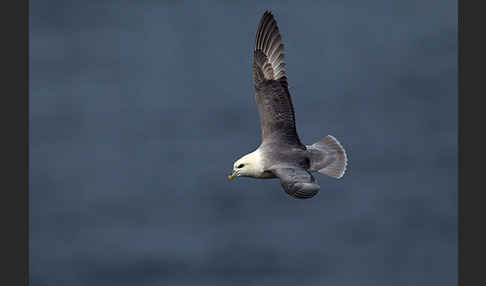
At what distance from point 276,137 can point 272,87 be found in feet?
2.64

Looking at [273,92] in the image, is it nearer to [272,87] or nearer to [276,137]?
[272,87]

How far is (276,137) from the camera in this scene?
1401 centimetres

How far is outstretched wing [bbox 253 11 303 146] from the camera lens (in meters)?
14.1

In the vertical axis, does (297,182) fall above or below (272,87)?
below

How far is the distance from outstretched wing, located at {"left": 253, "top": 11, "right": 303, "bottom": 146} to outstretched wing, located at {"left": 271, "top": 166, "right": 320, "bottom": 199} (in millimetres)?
977

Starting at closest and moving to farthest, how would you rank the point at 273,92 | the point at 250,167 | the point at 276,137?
the point at 250,167
the point at 276,137
the point at 273,92

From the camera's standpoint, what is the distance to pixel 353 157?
3528cm

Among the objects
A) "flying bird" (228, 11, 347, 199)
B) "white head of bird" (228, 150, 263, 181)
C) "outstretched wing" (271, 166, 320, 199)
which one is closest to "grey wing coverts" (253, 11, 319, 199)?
"flying bird" (228, 11, 347, 199)

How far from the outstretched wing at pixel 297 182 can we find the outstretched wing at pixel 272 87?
38.5 inches

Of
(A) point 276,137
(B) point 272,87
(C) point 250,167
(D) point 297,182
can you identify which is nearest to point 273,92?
(B) point 272,87

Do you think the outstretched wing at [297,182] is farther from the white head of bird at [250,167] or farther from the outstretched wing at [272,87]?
the outstretched wing at [272,87]

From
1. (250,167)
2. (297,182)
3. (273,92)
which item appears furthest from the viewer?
(273,92)

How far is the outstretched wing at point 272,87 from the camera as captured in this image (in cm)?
1406

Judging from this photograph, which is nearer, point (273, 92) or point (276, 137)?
point (276, 137)
